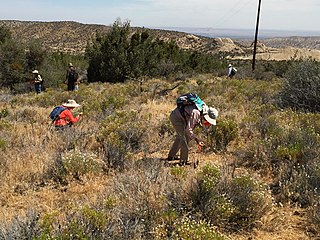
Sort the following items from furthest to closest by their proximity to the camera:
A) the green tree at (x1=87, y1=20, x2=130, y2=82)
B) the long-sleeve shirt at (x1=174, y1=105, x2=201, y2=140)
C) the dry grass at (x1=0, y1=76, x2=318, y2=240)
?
the green tree at (x1=87, y1=20, x2=130, y2=82) → the long-sleeve shirt at (x1=174, y1=105, x2=201, y2=140) → the dry grass at (x1=0, y1=76, x2=318, y2=240)

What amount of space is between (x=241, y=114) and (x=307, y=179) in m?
4.60

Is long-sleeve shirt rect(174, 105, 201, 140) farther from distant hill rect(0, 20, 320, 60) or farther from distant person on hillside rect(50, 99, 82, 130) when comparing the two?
distant hill rect(0, 20, 320, 60)

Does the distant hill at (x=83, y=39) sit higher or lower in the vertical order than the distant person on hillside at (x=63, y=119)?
higher

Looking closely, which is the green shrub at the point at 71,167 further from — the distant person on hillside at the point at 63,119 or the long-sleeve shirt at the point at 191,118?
the distant person on hillside at the point at 63,119

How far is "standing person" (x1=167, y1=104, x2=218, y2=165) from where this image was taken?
548cm

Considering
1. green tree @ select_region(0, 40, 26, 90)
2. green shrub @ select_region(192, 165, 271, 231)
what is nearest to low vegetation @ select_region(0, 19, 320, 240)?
green shrub @ select_region(192, 165, 271, 231)

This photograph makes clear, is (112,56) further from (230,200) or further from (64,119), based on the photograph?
(230,200)

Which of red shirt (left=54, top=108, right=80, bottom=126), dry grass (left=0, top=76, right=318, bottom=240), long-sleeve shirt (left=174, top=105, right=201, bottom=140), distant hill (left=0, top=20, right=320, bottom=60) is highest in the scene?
distant hill (left=0, top=20, right=320, bottom=60)

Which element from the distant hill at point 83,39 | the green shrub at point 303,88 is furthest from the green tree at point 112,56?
the distant hill at point 83,39

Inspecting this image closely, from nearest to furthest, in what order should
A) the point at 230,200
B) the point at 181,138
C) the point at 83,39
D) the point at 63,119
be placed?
the point at 230,200 → the point at 181,138 → the point at 63,119 → the point at 83,39

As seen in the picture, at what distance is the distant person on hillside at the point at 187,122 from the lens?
548cm

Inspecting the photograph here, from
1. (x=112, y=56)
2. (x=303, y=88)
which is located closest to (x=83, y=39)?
(x=112, y=56)

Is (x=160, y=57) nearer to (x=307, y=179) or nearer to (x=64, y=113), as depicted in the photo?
(x=64, y=113)

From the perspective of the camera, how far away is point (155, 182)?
4316 mm
